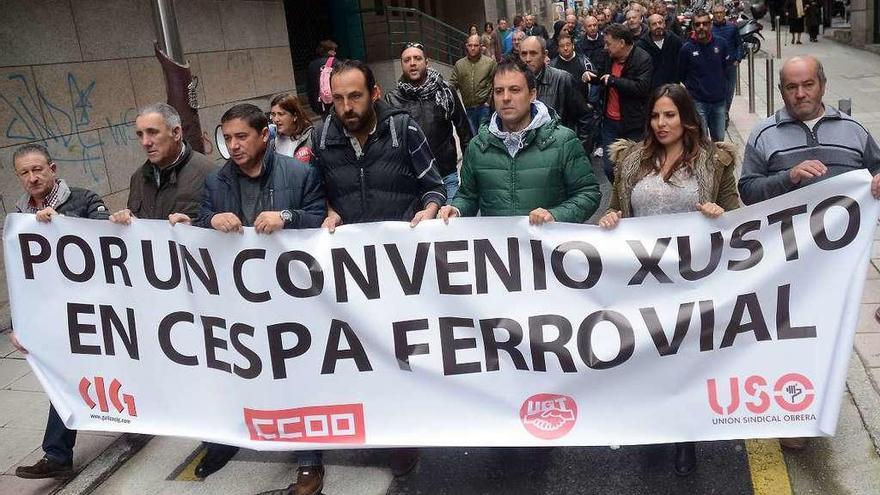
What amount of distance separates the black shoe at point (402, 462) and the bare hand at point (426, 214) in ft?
3.74

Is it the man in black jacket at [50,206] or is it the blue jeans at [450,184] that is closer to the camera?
the man in black jacket at [50,206]

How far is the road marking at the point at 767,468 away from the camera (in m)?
3.54

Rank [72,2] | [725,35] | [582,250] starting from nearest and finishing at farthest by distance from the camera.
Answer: [582,250], [72,2], [725,35]

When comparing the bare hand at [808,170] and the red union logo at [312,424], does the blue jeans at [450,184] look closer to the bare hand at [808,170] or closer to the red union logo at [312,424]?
the red union logo at [312,424]

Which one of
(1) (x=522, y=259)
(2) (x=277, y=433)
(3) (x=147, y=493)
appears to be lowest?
(3) (x=147, y=493)

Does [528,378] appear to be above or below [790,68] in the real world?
below

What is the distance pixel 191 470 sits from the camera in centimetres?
419

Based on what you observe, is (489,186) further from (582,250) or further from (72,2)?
(72,2)

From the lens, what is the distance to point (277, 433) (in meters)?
3.75

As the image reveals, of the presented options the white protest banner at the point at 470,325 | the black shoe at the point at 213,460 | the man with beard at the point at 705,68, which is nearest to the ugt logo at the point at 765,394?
the white protest banner at the point at 470,325

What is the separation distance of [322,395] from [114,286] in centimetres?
113

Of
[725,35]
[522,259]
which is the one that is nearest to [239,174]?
[522,259]

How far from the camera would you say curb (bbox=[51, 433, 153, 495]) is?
4086 millimetres

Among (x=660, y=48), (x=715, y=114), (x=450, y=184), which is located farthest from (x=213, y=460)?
(x=715, y=114)
